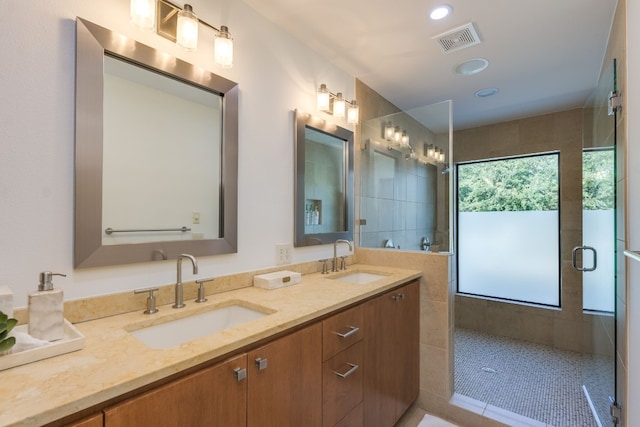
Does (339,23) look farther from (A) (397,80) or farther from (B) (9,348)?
(B) (9,348)

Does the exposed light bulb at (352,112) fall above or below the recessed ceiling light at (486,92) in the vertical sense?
below

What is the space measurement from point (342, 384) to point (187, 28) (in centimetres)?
170

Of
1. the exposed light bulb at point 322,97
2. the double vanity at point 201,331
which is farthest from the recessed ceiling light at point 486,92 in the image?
the double vanity at point 201,331

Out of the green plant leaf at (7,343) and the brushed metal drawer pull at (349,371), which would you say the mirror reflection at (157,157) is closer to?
the green plant leaf at (7,343)

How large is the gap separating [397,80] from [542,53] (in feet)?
3.28

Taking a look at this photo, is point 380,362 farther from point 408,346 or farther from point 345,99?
point 345,99

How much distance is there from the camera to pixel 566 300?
3033 mm

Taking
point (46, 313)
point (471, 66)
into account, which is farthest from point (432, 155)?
point (46, 313)

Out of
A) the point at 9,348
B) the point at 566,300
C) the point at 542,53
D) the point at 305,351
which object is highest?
the point at 542,53

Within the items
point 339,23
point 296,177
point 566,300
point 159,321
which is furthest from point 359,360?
point 566,300

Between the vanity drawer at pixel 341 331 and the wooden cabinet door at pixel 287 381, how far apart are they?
0.04 m

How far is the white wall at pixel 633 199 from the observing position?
1.24 meters

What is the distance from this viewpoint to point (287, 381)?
1099 mm

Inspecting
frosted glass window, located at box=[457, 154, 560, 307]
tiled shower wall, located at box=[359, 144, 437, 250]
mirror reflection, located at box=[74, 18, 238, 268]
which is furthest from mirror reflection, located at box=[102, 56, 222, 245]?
frosted glass window, located at box=[457, 154, 560, 307]
